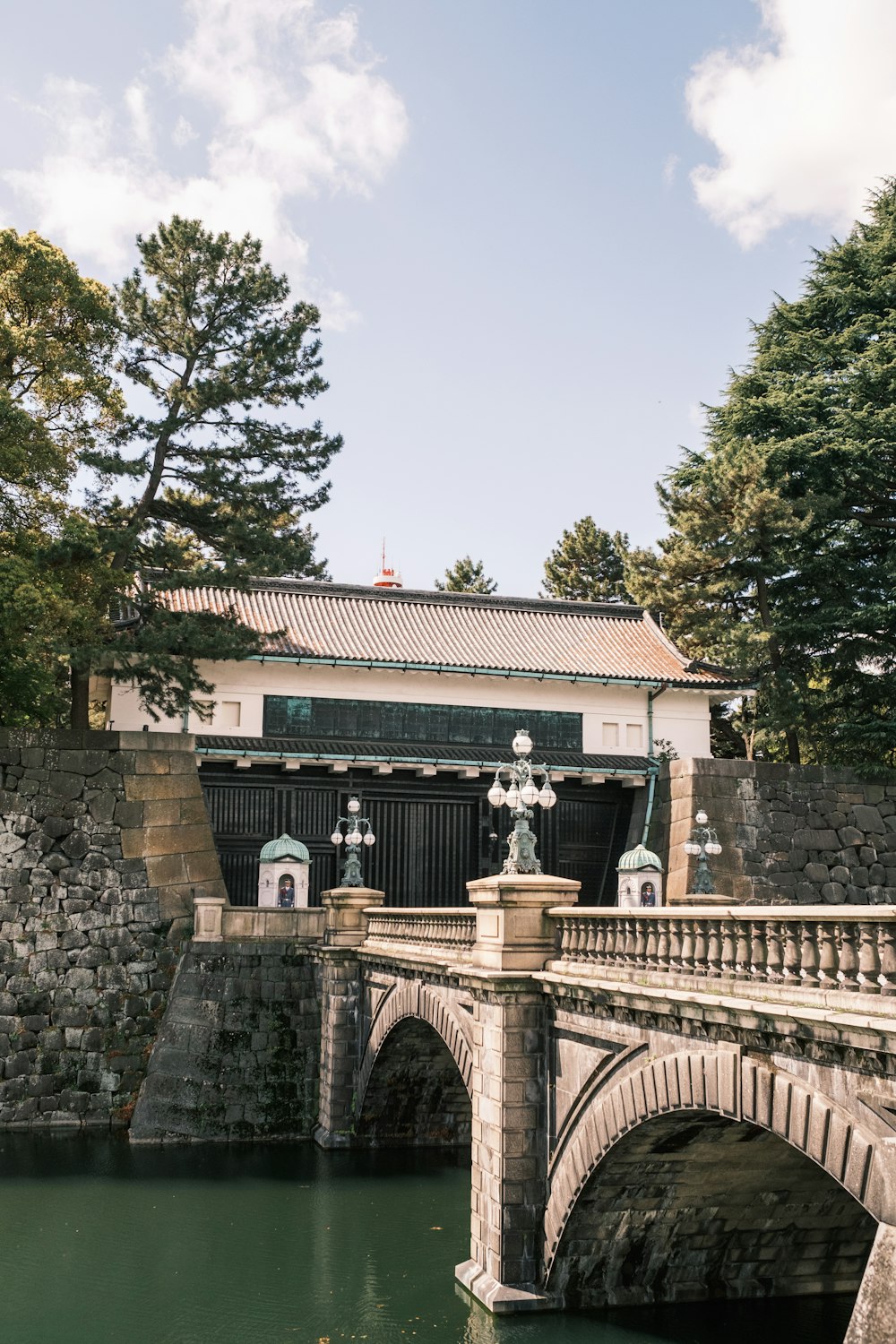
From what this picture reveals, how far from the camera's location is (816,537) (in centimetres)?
3466

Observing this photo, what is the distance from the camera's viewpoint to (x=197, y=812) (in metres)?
28.7

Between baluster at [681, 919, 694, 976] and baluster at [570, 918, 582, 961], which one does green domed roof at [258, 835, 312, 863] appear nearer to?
baluster at [570, 918, 582, 961]

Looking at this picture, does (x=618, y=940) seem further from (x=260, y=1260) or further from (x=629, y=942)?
(x=260, y=1260)

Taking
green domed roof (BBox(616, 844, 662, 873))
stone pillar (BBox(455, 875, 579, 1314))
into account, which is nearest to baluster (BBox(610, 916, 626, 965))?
stone pillar (BBox(455, 875, 579, 1314))

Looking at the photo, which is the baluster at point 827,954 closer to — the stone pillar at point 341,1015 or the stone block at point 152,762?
the stone pillar at point 341,1015

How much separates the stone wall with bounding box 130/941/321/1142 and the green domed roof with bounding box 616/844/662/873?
7827 millimetres

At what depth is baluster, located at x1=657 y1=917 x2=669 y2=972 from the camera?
37.6ft

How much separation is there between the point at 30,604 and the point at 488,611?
1465 centimetres

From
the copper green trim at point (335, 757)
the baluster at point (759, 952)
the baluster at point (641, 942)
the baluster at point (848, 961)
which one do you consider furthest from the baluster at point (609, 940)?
the copper green trim at point (335, 757)

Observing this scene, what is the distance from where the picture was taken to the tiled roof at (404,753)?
2950cm

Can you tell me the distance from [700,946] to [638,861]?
17.9 metres

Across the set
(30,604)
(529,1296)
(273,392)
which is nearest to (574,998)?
(529,1296)

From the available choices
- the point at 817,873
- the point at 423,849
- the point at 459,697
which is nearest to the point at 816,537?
the point at 817,873

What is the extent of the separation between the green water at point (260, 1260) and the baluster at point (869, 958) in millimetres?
7630
